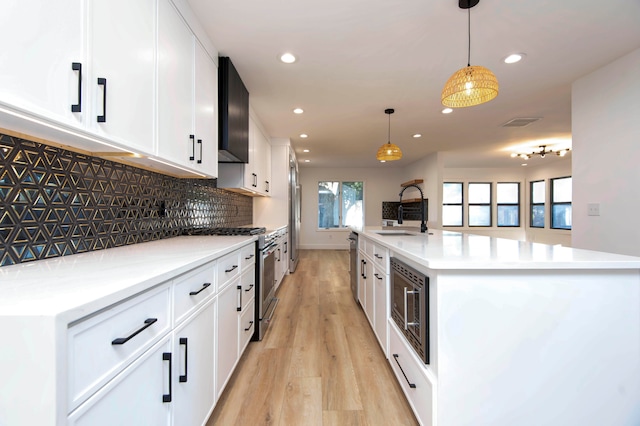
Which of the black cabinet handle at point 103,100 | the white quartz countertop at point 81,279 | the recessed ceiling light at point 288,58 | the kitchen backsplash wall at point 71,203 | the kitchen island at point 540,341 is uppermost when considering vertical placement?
the recessed ceiling light at point 288,58

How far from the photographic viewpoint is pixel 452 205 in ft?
29.6

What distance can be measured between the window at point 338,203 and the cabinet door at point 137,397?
7.69 metres

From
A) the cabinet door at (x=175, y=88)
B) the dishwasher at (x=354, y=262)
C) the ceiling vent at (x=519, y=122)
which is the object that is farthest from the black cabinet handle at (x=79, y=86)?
the ceiling vent at (x=519, y=122)

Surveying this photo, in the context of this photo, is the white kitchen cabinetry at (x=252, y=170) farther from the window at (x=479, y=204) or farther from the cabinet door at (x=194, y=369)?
the window at (x=479, y=204)

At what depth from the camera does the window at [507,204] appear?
29.3 ft

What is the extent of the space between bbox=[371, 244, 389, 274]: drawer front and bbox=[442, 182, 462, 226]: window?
740 centimetres

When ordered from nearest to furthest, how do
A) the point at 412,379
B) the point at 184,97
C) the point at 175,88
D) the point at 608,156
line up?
the point at 412,379
the point at 175,88
the point at 184,97
the point at 608,156

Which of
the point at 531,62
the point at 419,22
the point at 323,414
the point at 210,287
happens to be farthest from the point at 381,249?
the point at 531,62

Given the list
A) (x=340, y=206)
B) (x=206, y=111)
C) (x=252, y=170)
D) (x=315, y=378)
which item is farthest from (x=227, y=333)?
(x=340, y=206)

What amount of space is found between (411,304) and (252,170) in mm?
2547

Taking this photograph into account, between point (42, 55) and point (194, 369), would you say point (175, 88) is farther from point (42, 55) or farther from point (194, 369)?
point (194, 369)

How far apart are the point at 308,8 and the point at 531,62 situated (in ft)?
6.98

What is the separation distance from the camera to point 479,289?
1.25m

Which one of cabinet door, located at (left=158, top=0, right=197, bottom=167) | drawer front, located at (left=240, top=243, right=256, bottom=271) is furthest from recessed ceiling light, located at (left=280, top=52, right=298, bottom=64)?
drawer front, located at (left=240, top=243, right=256, bottom=271)
